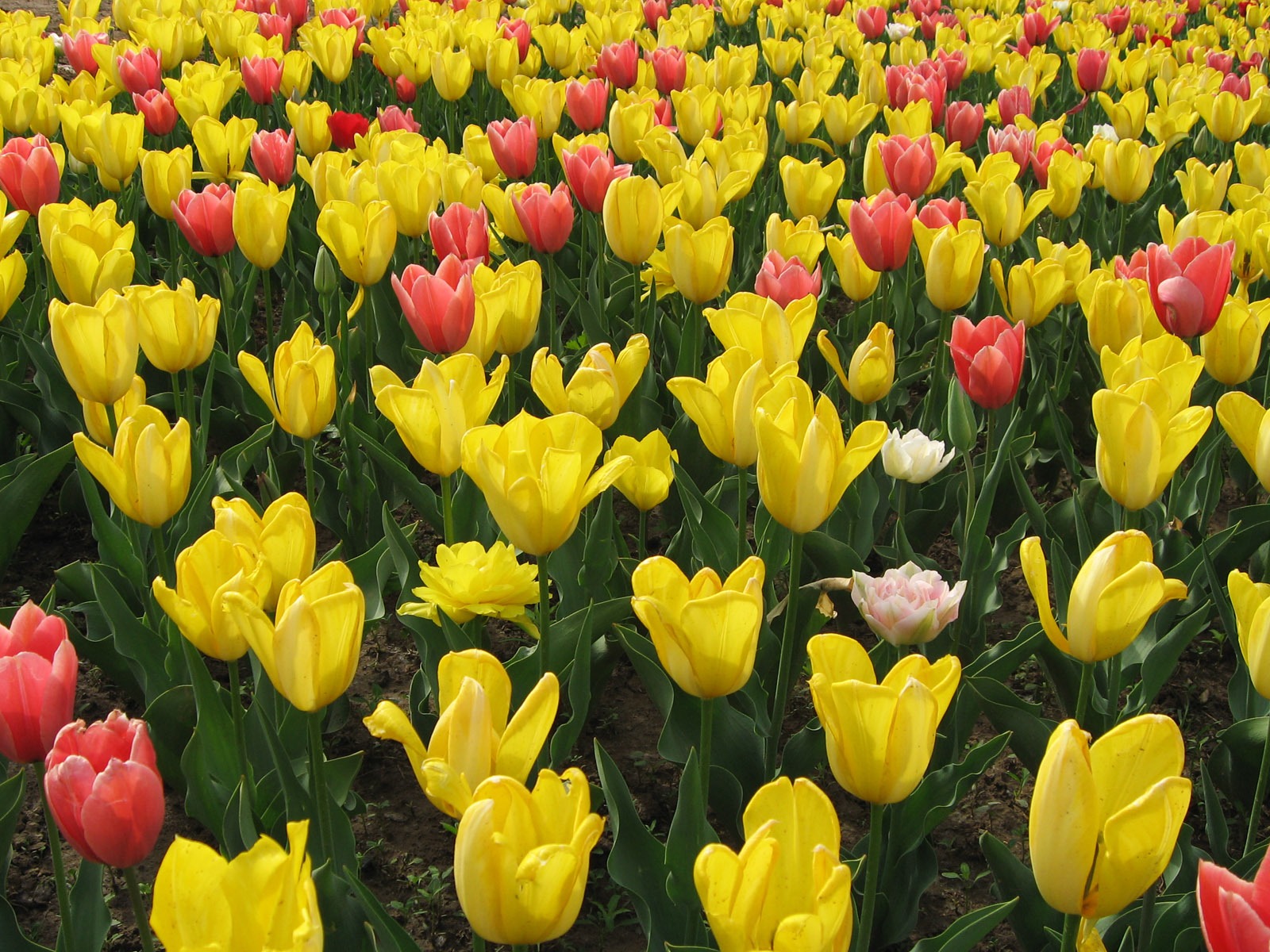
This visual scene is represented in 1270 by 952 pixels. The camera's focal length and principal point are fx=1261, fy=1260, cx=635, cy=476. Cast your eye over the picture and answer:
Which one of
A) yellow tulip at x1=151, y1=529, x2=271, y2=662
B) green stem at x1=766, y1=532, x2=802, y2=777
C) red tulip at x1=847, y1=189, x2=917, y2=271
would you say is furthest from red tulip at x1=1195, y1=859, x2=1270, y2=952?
red tulip at x1=847, y1=189, x2=917, y2=271

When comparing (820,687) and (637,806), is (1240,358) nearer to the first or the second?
(637,806)

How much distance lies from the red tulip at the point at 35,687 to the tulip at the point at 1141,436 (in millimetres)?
1201

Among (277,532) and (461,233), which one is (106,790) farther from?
(461,233)

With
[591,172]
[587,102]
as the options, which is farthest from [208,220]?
[587,102]

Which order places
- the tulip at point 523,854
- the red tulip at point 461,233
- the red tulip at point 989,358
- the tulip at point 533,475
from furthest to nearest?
the red tulip at point 461,233
the red tulip at point 989,358
the tulip at point 533,475
the tulip at point 523,854

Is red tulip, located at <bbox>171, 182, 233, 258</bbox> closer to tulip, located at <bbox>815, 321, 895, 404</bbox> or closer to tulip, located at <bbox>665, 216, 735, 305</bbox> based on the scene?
tulip, located at <bbox>665, 216, 735, 305</bbox>

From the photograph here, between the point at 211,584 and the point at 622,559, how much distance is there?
816 mm

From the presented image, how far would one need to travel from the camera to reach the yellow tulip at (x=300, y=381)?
1.86 metres

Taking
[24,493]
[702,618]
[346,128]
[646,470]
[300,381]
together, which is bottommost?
[24,493]

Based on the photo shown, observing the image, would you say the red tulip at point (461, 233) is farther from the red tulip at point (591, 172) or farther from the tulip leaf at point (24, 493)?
the tulip leaf at point (24, 493)

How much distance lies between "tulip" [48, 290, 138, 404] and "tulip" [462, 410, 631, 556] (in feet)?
2.43

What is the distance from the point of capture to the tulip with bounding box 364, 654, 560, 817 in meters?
1.02

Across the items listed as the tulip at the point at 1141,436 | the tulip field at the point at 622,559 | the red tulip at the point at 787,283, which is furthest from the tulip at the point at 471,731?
the red tulip at the point at 787,283

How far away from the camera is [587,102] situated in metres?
3.88
